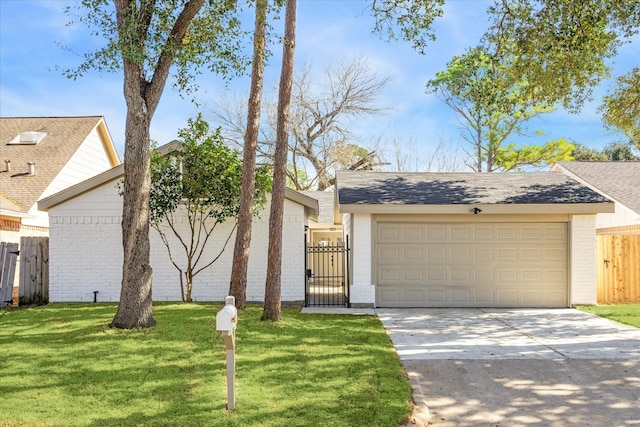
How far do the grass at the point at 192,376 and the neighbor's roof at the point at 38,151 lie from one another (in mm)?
11074

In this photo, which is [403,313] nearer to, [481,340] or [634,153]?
[481,340]

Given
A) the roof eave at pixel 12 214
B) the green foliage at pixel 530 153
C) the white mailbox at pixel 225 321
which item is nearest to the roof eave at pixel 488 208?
the white mailbox at pixel 225 321

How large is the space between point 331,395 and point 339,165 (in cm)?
2571

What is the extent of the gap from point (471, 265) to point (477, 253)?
0.32 m

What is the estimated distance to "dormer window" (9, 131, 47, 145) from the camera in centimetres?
2172

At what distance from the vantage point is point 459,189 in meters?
14.2

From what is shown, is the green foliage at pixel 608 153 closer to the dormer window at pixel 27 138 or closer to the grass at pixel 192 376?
the dormer window at pixel 27 138

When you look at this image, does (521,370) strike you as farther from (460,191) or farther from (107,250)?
(107,250)

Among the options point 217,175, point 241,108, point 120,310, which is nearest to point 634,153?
point 241,108

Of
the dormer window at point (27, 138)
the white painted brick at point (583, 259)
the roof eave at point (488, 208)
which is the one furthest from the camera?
the dormer window at point (27, 138)

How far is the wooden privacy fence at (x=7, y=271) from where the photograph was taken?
520 inches

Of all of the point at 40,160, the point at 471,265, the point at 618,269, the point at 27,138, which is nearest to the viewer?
the point at 471,265

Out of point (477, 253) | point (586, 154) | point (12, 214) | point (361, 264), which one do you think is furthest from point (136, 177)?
point (586, 154)

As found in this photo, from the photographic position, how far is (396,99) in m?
29.1
